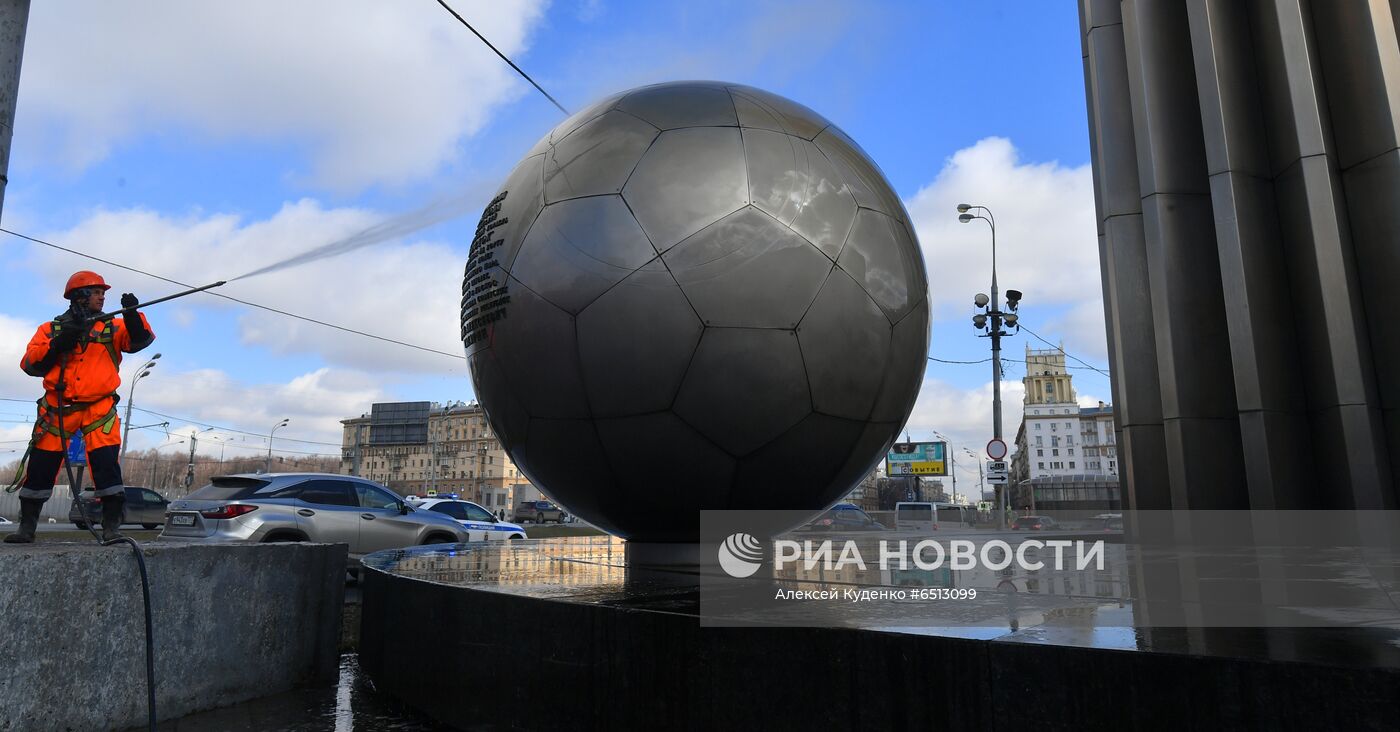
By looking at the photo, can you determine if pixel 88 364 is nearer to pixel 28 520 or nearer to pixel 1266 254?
pixel 28 520

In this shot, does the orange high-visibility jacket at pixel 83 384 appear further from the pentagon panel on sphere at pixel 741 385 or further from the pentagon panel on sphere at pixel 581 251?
the pentagon panel on sphere at pixel 741 385

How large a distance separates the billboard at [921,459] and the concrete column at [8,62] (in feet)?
143

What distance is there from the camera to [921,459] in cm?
4747

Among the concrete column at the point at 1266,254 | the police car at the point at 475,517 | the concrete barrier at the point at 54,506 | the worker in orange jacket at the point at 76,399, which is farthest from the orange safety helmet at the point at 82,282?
the concrete barrier at the point at 54,506

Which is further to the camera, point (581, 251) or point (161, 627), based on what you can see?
point (581, 251)

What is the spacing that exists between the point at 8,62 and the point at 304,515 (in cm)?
684

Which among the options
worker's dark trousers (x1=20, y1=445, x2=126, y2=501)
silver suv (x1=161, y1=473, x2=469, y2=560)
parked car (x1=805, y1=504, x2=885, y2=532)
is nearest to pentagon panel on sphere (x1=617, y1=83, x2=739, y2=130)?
worker's dark trousers (x1=20, y1=445, x2=126, y2=501)

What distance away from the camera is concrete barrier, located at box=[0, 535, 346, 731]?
3.21 meters

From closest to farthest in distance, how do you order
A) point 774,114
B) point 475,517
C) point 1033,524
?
point 774,114
point 475,517
point 1033,524

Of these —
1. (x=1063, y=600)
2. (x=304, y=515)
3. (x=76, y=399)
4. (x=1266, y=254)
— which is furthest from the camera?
(x=304, y=515)

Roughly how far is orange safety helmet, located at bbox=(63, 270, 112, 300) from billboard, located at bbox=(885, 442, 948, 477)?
140 ft

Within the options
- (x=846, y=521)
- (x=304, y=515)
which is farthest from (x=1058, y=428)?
(x=304, y=515)

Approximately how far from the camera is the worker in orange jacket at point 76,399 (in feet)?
13.3

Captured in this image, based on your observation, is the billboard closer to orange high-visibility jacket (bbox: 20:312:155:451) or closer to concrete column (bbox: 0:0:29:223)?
orange high-visibility jacket (bbox: 20:312:155:451)
